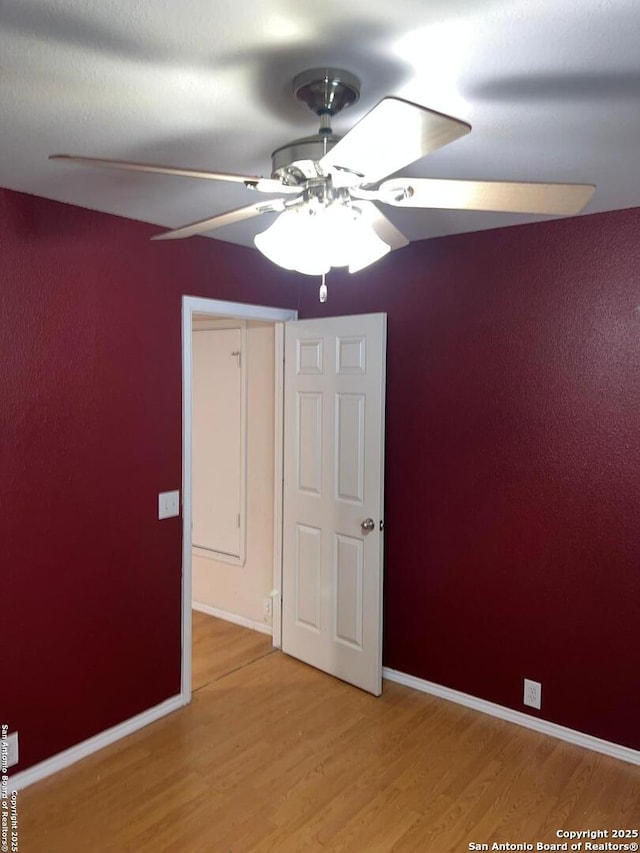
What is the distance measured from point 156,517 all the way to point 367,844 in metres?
1.60

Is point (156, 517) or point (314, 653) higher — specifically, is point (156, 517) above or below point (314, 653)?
above

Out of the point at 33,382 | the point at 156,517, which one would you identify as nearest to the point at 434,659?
the point at 156,517

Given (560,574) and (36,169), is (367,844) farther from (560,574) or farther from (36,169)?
(36,169)

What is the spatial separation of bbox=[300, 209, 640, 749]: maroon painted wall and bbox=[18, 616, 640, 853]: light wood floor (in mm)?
299

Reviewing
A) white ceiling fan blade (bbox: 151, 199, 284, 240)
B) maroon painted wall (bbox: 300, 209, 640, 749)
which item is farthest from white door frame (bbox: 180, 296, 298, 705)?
white ceiling fan blade (bbox: 151, 199, 284, 240)

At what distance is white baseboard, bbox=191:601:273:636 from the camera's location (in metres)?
3.97

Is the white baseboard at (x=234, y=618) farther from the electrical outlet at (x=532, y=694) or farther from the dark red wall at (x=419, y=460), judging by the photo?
the electrical outlet at (x=532, y=694)

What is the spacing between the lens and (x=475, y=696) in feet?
10.1

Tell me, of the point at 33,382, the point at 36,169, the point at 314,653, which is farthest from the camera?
the point at 314,653

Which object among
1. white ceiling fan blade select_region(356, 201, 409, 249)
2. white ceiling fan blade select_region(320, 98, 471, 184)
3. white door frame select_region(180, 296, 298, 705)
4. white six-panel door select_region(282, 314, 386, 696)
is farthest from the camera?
white six-panel door select_region(282, 314, 386, 696)

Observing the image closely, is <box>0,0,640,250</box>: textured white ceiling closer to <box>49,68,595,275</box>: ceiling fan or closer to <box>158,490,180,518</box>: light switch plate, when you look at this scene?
<box>49,68,595,275</box>: ceiling fan

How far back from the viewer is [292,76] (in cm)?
146

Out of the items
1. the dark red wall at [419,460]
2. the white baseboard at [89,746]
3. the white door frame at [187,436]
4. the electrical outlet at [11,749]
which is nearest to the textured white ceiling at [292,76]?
the dark red wall at [419,460]

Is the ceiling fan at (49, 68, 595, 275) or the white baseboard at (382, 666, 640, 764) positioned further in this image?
the white baseboard at (382, 666, 640, 764)
